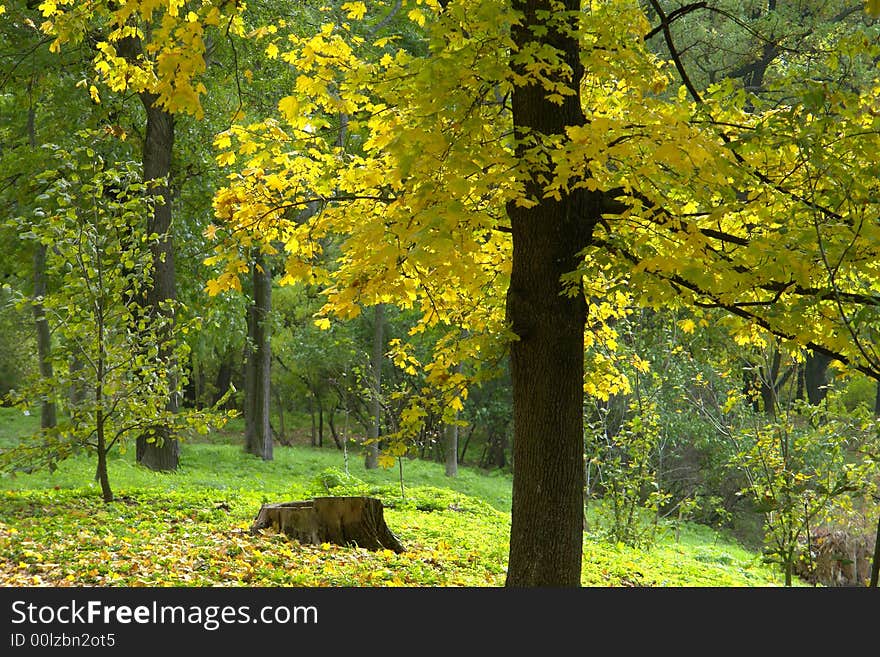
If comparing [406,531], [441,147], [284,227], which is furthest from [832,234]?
[406,531]

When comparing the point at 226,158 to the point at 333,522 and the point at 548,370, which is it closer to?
the point at 548,370

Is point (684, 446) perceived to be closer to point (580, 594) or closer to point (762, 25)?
point (762, 25)

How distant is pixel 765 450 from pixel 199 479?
782 cm

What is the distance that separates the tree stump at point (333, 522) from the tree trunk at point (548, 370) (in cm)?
267

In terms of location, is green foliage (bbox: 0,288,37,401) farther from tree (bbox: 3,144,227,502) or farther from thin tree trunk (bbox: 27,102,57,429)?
tree (bbox: 3,144,227,502)

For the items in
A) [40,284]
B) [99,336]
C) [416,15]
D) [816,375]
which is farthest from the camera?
[816,375]

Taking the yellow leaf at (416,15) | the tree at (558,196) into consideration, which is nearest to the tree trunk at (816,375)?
the tree at (558,196)

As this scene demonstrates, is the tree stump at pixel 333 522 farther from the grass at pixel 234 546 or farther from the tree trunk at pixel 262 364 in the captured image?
the tree trunk at pixel 262 364

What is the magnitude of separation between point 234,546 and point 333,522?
1.07 metres

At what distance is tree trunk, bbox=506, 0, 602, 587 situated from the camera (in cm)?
506

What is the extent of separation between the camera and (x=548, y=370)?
5082 mm

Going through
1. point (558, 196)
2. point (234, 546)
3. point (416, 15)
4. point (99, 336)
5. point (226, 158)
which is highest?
point (416, 15)

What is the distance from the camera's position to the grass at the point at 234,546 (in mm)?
5883

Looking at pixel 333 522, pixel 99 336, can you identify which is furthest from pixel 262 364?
pixel 333 522
